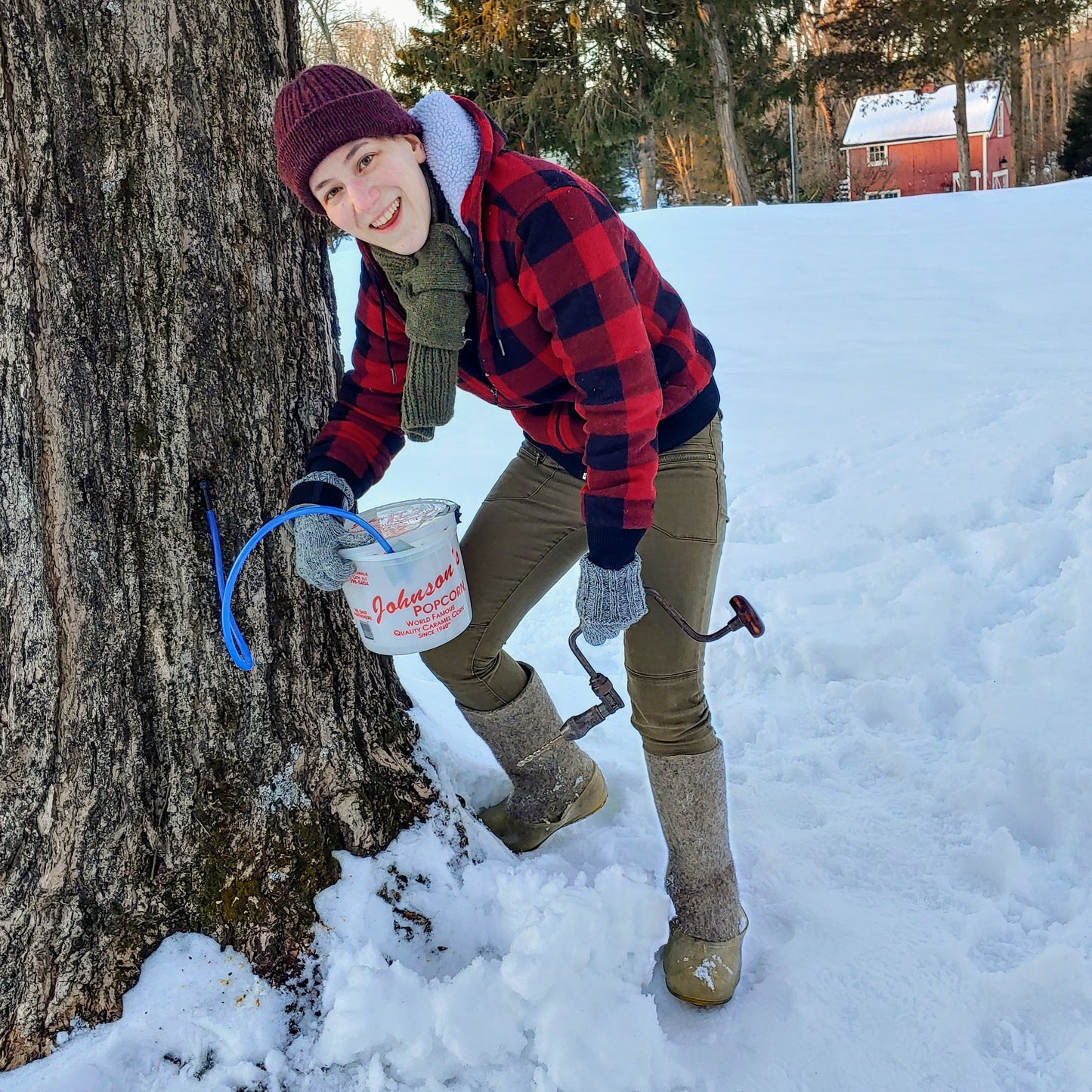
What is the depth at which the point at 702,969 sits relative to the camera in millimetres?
1935

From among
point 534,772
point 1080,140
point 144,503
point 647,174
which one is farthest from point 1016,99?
point 144,503

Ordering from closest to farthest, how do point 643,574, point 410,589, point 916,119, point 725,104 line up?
1. point 410,589
2. point 643,574
3. point 725,104
4. point 916,119

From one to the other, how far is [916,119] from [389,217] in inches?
1434

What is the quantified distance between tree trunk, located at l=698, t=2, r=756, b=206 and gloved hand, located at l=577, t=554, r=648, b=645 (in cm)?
1675

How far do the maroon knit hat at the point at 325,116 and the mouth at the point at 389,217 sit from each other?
0.12m

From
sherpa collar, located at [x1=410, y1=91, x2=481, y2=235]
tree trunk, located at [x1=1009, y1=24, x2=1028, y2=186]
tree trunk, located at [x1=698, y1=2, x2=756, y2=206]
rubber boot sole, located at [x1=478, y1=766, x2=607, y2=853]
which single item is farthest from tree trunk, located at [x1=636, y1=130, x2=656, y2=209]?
sherpa collar, located at [x1=410, y1=91, x2=481, y2=235]

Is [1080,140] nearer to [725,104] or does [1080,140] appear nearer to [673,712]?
[725,104]

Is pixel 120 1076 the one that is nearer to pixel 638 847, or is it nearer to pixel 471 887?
pixel 471 887

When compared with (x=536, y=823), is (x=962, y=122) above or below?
above

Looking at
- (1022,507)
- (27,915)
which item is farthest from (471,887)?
(1022,507)

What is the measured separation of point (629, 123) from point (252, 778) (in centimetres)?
1894

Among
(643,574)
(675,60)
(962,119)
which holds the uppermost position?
(675,60)

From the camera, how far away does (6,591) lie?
1.71 meters

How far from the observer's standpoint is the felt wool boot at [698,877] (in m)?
1.95
